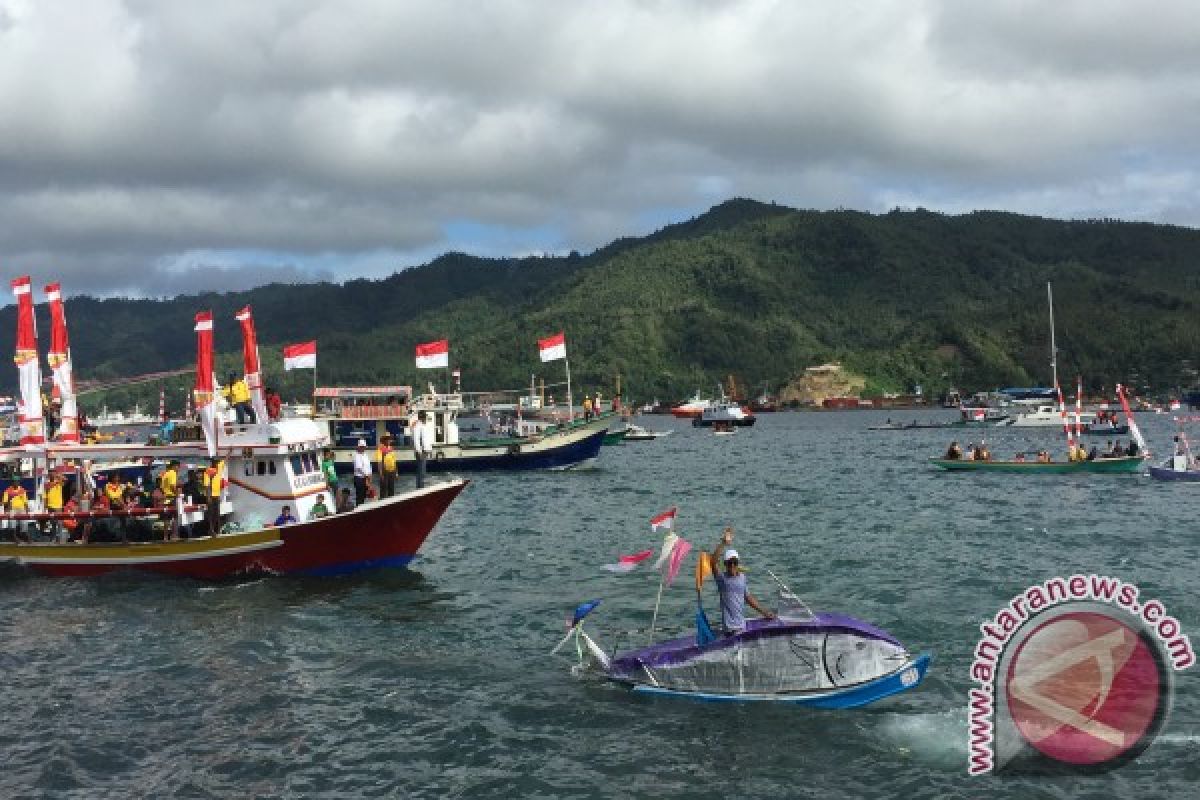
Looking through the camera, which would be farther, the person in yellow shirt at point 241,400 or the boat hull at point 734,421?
the boat hull at point 734,421

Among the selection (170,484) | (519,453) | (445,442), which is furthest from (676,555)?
(445,442)

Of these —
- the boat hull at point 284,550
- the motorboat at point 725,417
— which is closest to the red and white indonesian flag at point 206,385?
the boat hull at point 284,550

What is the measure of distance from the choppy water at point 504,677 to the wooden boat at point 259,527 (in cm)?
74

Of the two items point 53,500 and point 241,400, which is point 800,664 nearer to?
point 241,400

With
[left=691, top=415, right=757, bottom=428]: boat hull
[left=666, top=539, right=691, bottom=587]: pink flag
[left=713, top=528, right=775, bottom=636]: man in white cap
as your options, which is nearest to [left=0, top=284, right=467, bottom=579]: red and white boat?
[left=666, top=539, right=691, bottom=587]: pink flag

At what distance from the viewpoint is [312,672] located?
21.8 metres

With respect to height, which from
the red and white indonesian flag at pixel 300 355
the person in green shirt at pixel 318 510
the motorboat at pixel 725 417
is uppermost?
the red and white indonesian flag at pixel 300 355

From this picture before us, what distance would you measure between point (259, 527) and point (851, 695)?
800 inches

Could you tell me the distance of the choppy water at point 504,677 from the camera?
1598 centimetres

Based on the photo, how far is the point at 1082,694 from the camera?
690 inches

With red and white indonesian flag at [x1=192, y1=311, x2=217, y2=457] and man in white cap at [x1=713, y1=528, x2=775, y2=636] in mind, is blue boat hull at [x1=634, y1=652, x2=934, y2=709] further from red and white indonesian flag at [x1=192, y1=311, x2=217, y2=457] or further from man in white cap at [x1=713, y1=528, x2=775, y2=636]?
red and white indonesian flag at [x1=192, y1=311, x2=217, y2=457]

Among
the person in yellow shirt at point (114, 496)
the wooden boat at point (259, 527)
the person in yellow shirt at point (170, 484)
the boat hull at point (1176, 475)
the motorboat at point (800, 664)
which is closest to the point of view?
the motorboat at point (800, 664)

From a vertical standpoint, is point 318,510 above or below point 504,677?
above

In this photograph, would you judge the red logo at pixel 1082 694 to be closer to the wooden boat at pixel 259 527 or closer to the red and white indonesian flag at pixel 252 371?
the wooden boat at pixel 259 527
